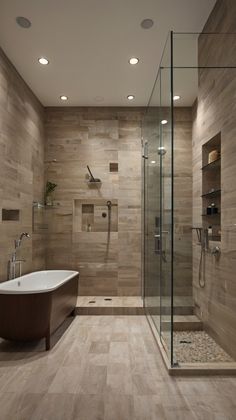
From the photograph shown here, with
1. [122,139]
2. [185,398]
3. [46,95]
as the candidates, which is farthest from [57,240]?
[185,398]

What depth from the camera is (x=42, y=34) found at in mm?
3121

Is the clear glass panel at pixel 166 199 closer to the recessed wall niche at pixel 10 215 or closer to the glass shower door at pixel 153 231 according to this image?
the glass shower door at pixel 153 231

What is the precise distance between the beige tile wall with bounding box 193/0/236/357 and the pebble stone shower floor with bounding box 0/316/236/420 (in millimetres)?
646

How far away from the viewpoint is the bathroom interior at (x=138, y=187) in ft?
8.80

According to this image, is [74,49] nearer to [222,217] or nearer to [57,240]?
[222,217]

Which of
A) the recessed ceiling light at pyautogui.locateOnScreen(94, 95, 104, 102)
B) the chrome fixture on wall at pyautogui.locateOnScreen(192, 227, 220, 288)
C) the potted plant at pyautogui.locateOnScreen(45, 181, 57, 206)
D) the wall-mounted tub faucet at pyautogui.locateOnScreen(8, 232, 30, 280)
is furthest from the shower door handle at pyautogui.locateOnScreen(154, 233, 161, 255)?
the recessed ceiling light at pyautogui.locateOnScreen(94, 95, 104, 102)

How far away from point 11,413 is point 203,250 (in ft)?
7.81

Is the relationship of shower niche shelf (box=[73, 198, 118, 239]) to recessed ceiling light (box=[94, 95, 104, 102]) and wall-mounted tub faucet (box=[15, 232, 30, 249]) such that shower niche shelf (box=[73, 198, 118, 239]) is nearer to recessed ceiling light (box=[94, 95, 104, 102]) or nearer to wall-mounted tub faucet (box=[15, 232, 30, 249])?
wall-mounted tub faucet (box=[15, 232, 30, 249])

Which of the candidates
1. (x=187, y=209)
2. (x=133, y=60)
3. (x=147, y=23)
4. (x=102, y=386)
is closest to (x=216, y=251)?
(x=187, y=209)

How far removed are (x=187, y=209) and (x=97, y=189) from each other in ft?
5.82

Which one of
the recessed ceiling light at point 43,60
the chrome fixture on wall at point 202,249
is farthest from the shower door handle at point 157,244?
the recessed ceiling light at point 43,60

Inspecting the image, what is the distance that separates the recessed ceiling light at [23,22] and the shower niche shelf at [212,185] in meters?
2.26

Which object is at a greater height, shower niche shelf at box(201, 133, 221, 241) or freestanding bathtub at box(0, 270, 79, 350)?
shower niche shelf at box(201, 133, 221, 241)

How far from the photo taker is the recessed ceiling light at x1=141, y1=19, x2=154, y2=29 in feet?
9.49
